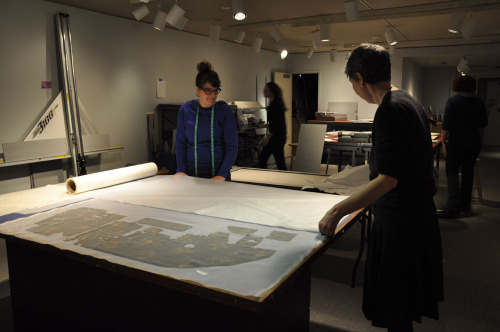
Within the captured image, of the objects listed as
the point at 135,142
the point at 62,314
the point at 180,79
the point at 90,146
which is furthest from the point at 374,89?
the point at 180,79

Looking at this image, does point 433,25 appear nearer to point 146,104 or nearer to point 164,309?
point 146,104

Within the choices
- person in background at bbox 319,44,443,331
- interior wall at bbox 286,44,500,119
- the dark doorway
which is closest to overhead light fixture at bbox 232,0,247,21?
person in background at bbox 319,44,443,331

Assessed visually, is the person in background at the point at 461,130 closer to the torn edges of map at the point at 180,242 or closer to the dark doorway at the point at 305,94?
the torn edges of map at the point at 180,242

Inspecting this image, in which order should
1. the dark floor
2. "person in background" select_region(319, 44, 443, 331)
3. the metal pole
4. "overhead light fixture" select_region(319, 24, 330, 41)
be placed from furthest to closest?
1. "overhead light fixture" select_region(319, 24, 330, 41)
2. the metal pole
3. the dark floor
4. "person in background" select_region(319, 44, 443, 331)

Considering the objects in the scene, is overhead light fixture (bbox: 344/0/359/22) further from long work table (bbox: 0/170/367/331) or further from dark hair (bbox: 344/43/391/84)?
dark hair (bbox: 344/43/391/84)

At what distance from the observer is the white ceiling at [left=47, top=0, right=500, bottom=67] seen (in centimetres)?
450

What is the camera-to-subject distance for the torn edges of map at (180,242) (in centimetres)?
117

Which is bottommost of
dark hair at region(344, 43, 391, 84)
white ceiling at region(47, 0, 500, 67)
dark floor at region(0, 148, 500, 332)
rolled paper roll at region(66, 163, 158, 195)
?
dark floor at region(0, 148, 500, 332)

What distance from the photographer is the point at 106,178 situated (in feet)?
7.72

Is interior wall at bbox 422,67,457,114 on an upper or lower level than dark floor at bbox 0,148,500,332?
→ upper

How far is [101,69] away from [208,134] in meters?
3.08

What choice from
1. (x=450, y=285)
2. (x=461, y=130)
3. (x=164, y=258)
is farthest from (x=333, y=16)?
(x=164, y=258)

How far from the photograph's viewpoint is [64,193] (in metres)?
2.22

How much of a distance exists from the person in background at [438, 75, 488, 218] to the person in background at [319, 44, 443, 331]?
322cm
